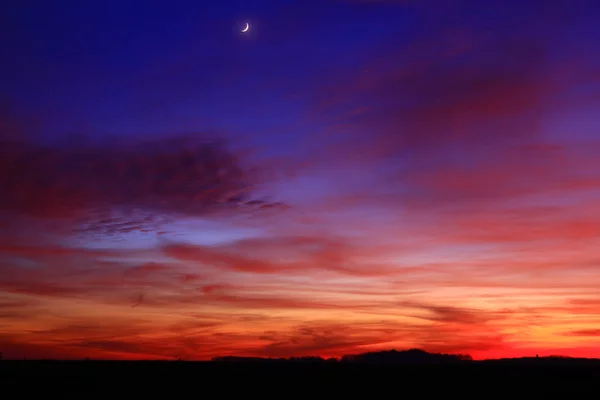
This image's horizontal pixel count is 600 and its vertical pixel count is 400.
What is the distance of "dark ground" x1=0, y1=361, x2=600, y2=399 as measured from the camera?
35.9m

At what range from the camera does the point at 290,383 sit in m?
40.2

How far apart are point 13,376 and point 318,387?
1817cm

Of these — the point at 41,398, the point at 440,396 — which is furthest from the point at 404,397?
the point at 41,398

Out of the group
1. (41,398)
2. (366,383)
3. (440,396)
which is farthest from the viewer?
(366,383)

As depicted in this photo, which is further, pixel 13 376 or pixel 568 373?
pixel 568 373

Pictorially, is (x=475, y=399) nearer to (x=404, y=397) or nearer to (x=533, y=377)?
(x=404, y=397)

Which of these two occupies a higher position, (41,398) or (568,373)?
(568,373)

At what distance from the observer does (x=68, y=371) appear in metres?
47.7

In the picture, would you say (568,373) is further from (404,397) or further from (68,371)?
(68,371)

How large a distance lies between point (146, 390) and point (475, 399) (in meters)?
16.0

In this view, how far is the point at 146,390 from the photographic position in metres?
36.1

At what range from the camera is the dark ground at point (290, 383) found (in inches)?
1415

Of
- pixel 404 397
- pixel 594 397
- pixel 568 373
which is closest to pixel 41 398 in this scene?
pixel 404 397

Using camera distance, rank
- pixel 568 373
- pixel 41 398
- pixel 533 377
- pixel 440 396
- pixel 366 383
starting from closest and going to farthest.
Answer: pixel 41 398
pixel 440 396
pixel 366 383
pixel 533 377
pixel 568 373
